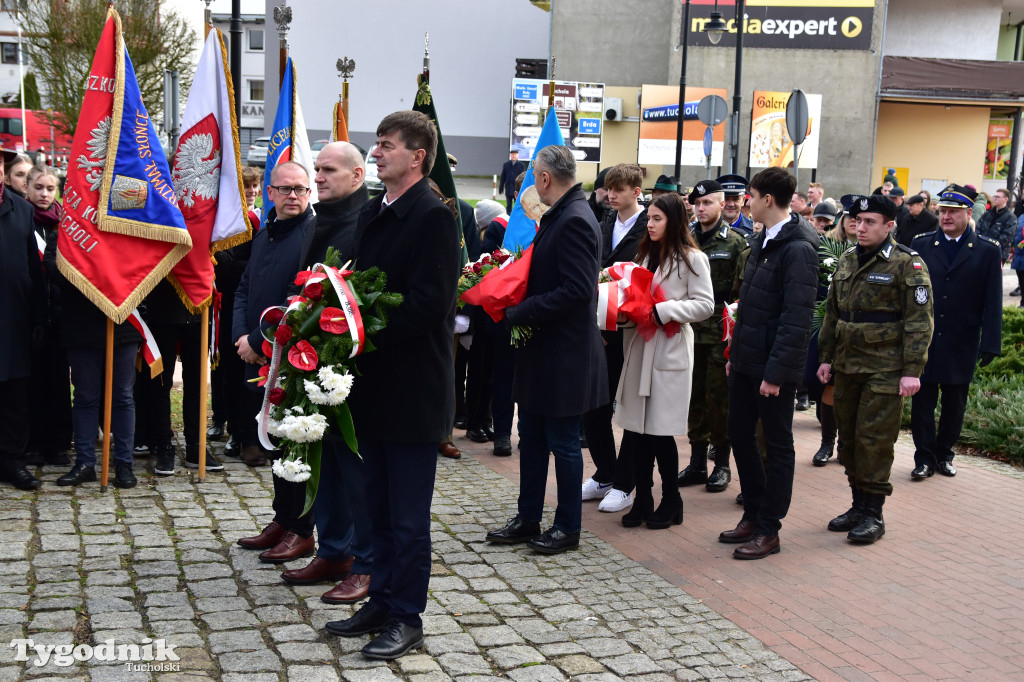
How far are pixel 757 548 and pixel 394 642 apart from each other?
2520 millimetres

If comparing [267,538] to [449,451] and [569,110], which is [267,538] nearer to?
[449,451]

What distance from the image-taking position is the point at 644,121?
3350 cm

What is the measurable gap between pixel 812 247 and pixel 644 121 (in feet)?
94.3

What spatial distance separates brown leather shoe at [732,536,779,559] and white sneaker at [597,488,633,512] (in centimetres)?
103

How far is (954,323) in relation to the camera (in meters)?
7.89

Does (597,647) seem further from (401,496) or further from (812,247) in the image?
(812,247)

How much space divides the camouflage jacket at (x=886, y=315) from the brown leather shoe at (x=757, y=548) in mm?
1248

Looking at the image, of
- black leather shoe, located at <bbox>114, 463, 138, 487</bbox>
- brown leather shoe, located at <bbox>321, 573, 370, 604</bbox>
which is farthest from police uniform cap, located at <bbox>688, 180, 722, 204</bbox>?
black leather shoe, located at <bbox>114, 463, 138, 487</bbox>

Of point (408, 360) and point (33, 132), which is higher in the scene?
point (33, 132)

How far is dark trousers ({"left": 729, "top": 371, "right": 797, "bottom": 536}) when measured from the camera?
5805mm

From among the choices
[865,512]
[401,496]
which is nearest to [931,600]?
[865,512]

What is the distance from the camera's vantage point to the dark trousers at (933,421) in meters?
7.92

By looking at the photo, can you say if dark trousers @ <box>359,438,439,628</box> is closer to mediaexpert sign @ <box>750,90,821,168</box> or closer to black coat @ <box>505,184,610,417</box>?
black coat @ <box>505,184,610,417</box>

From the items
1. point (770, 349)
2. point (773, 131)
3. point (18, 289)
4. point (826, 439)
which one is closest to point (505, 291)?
point (770, 349)
